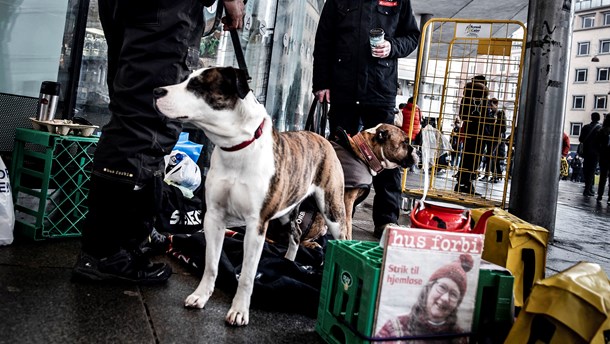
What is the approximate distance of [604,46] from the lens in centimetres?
4884

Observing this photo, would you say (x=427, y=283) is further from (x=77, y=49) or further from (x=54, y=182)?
(x=77, y=49)

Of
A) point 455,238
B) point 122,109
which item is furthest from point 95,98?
point 455,238

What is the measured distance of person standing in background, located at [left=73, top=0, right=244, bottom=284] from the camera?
1968 mm

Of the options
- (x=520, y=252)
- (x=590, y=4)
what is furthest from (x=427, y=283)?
(x=590, y=4)

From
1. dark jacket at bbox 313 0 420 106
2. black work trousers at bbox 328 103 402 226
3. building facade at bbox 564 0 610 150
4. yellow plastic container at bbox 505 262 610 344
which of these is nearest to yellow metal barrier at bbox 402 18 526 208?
black work trousers at bbox 328 103 402 226

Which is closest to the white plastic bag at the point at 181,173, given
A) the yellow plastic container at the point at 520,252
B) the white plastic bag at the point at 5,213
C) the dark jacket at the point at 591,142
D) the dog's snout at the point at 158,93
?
the white plastic bag at the point at 5,213

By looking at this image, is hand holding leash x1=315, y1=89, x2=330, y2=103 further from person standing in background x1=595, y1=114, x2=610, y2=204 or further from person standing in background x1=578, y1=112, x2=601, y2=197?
person standing in background x1=578, y1=112, x2=601, y2=197

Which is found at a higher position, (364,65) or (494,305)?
(364,65)

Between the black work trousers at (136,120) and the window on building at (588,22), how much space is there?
60.8m

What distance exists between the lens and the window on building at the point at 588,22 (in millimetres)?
51188

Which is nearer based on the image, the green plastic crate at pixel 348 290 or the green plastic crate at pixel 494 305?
the green plastic crate at pixel 348 290

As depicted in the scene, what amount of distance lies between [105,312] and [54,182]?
118cm

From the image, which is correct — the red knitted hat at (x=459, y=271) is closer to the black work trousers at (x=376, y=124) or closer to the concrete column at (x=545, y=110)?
the black work trousers at (x=376, y=124)

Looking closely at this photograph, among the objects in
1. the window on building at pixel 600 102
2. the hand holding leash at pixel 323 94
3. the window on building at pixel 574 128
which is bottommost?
the hand holding leash at pixel 323 94
